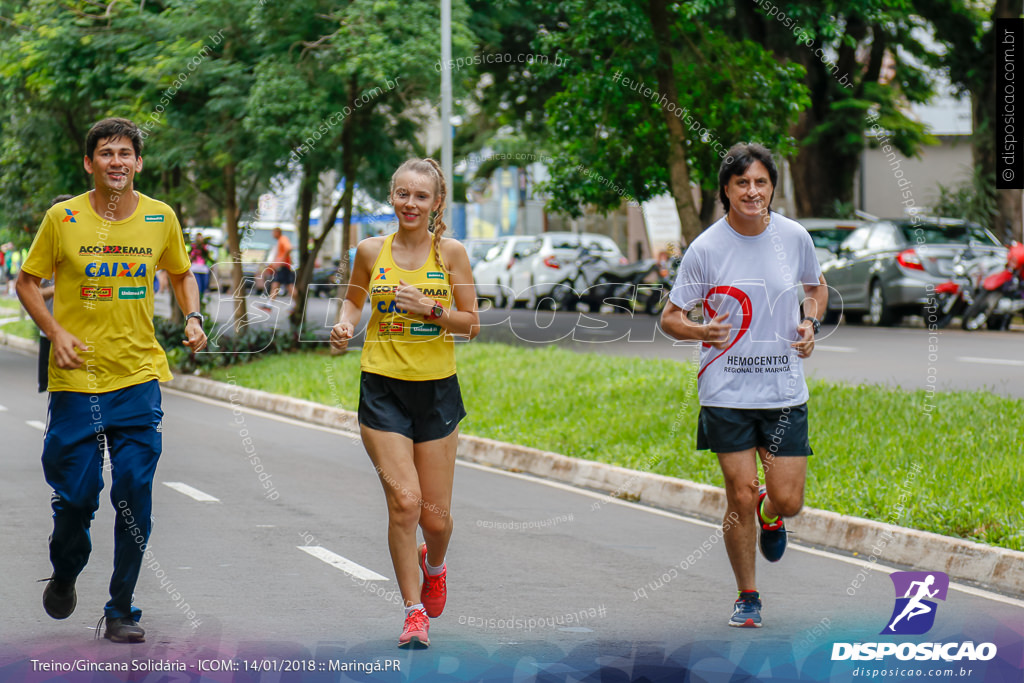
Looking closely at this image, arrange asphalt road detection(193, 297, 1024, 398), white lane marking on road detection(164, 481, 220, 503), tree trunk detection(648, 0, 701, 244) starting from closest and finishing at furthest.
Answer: white lane marking on road detection(164, 481, 220, 503), tree trunk detection(648, 0, 701, 244), asphalt road detection(193, 297, 1024, 398)

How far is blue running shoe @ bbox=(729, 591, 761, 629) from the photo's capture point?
223 inches

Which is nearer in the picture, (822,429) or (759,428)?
(759,428)

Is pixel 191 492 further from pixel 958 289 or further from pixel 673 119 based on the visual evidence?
pixel 958 289

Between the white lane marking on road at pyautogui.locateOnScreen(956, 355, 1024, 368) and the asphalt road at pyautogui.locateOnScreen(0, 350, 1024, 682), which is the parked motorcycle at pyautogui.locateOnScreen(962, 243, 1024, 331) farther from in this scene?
the asphalt road at pyautogui.locateOnScreen(0, 350, 1024, 682)

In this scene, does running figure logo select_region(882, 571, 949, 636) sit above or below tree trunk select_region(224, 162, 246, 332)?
below

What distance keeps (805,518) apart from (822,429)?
2352 millimetres

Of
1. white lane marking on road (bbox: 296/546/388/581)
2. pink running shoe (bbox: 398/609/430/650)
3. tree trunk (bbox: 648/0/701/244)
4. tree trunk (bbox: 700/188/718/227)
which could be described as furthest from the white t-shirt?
tree trunk (bbox: 700/188/718/227)

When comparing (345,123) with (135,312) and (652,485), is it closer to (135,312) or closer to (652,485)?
(652,485)

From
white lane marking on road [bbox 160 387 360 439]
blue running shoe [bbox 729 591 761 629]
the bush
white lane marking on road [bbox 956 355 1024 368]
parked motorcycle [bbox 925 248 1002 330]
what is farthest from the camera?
parked motorcycle [bbox 925 248 1002 330]

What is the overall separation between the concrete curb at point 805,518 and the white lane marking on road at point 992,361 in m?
7.31

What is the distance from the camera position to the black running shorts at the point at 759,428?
18.3ft

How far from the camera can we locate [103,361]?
5129 mm

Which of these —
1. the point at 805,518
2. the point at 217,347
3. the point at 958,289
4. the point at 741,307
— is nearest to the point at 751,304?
the point at 741,307

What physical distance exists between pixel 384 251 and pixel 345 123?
43.7 ft
